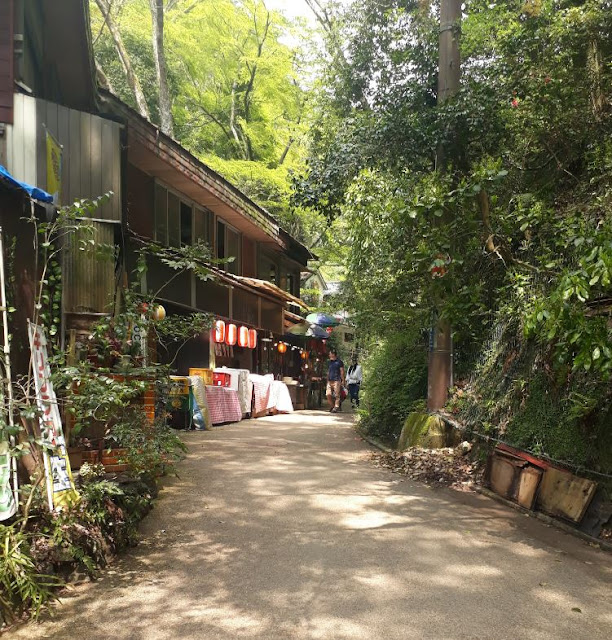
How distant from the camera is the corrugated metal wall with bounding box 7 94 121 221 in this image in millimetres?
7652

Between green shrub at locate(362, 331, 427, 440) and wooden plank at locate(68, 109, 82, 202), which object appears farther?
green shrub at locate(362, 331, 427, 440)

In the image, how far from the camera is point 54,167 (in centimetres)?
809

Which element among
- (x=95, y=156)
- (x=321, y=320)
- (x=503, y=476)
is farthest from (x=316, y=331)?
(x=503, y=476)

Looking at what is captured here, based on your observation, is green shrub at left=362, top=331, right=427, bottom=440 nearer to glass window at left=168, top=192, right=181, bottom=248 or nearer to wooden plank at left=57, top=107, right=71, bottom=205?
glass window at left=168, top=192, right=181, bottom=248

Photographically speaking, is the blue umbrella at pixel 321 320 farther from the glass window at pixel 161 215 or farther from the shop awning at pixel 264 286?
the glass window at pixel 161 215

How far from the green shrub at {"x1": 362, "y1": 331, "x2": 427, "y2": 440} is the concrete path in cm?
402

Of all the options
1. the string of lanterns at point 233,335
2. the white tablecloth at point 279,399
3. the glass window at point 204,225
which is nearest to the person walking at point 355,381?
the white tablecloth at point 279,399

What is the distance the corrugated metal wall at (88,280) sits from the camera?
8.25 m

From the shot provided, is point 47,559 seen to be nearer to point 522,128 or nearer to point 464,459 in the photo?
point 464,459

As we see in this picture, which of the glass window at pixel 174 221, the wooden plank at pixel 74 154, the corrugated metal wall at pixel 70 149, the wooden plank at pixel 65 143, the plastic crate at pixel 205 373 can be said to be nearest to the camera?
the corrugated metal wall at pixel 70 149

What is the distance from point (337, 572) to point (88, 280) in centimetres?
580

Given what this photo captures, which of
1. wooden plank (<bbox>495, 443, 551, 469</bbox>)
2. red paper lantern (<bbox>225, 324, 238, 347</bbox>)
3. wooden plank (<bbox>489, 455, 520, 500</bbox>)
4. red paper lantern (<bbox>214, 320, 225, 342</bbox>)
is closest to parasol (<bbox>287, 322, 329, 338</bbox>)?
red paper lantern (<bbox>225, 324, 238, 347</bbox>)

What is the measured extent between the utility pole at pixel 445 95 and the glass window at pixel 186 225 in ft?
24.5

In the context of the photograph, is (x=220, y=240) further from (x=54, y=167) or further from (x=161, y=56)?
(x=54, y=167)
